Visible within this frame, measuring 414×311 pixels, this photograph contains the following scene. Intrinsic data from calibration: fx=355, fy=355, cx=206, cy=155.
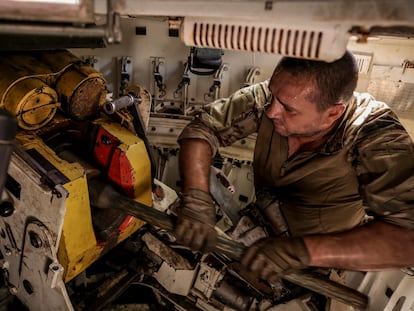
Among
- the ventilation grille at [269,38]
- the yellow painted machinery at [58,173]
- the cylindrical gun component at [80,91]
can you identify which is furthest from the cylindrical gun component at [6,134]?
the cylindrical gun component at [80,91]

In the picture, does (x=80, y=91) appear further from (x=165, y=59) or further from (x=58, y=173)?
(x=165, y=59)

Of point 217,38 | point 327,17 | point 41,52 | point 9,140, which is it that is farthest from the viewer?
point 41,52

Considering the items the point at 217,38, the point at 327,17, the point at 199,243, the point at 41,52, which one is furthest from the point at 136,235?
the point at 327,17

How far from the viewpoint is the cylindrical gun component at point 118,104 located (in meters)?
2.09

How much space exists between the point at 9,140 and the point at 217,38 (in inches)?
27.5

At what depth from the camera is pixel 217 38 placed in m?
1.17

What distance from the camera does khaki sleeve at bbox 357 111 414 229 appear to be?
4.99 ft

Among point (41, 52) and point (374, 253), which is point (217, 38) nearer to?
point (374, 253)

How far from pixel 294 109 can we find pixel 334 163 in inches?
15.2

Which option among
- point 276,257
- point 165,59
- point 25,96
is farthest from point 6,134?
point 165,59

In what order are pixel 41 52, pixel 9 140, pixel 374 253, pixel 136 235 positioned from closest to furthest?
1. pixel 9 140
2. pixel 374 253
3. pixel 41 52
4. pixel 136 235

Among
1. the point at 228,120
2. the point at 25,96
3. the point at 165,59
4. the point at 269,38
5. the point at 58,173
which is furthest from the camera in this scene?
the point at 165,59

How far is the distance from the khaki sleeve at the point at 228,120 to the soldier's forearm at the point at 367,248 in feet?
2.70

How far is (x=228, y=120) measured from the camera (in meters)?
2.18
